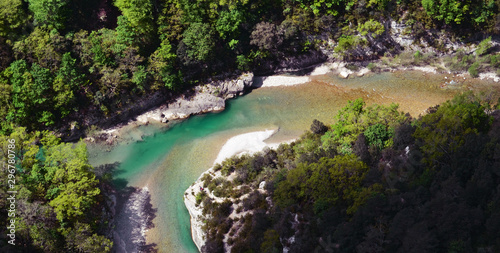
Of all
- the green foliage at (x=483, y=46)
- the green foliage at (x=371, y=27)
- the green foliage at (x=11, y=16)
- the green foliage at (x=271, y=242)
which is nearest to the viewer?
the green foliage at (x=271, y=242)

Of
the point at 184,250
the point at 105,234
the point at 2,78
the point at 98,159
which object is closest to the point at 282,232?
the point at 184,250

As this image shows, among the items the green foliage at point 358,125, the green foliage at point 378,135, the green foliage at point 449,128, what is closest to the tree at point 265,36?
the green foliage at point 358,125

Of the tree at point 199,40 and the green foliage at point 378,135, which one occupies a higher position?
the tree at point 199,40

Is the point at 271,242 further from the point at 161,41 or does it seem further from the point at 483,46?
the point at 483,46

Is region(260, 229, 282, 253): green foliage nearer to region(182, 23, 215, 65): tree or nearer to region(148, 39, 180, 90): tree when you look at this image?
region(148, 39, 180, 90): tree

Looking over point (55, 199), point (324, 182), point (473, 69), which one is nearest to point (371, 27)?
point (473, 69)

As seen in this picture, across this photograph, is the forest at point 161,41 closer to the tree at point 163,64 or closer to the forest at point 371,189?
the tree at point 163,64

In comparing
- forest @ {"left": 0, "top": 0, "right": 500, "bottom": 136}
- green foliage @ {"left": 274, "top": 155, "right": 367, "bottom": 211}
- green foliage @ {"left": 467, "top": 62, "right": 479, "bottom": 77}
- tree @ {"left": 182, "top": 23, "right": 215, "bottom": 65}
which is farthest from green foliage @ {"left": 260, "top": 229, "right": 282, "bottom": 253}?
green foliage @ {"left": 467, "top": 62, "right": 479, "bottom": 77}
